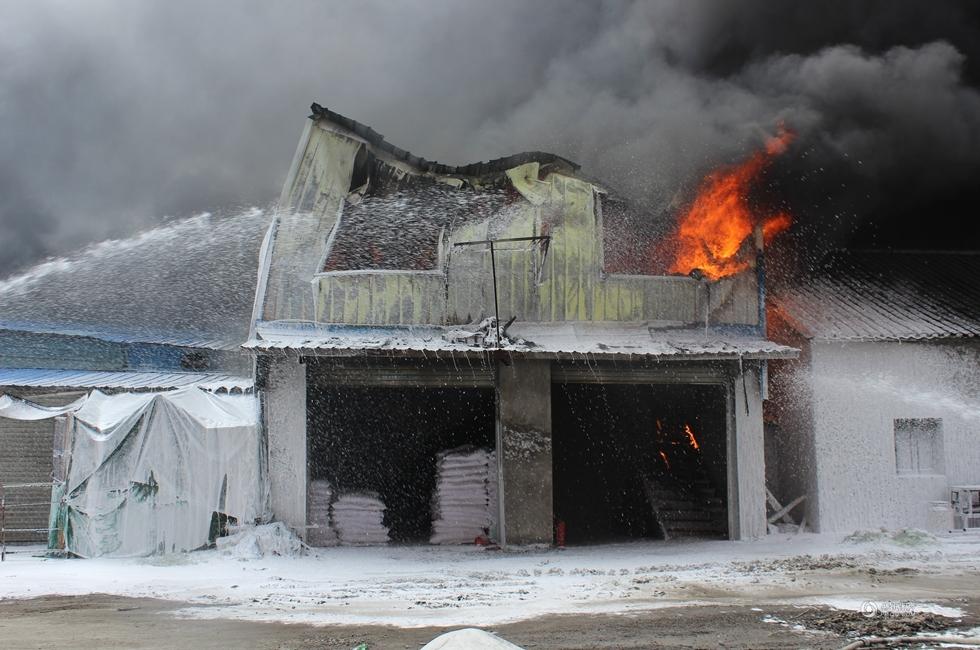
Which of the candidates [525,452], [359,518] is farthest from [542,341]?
[359,518]

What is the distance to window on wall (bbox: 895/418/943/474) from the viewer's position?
54.9 ft

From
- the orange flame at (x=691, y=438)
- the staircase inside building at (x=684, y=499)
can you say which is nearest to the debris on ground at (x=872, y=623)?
the staircase inside building at (x=684, y=499)

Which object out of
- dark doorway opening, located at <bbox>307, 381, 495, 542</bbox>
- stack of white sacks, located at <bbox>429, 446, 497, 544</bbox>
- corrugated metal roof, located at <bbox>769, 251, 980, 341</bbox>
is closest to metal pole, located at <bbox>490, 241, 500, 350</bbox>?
dark doorway opening, located at <bbox>307, 381, 495, 542</bbox>

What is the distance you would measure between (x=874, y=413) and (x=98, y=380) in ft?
47.3

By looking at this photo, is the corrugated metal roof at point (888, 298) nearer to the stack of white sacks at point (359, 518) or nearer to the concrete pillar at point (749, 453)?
the concrete pillar at point (749, 453)

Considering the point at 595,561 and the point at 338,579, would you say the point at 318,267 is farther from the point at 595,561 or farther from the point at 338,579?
the point at 595,561

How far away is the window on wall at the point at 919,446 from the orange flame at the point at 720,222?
15.2ft

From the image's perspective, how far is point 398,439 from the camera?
17703 mm

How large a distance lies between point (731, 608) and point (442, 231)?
8093 mm

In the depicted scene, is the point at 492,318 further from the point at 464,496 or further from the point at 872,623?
the point at 872,623

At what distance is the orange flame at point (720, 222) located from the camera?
1565cm

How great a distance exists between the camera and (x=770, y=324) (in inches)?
681

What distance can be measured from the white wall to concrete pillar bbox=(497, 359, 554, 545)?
528 cm

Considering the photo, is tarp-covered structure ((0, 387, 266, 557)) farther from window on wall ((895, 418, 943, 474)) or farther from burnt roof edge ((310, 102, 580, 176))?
window on wall ((895, 418, 943, 474))
